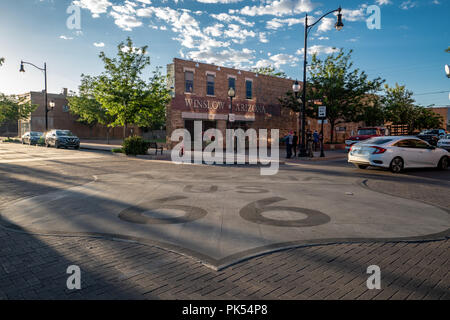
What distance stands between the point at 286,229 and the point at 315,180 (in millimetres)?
5806

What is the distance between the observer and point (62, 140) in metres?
26.9

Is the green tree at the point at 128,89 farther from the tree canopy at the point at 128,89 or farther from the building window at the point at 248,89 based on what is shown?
the building window at the point at 248,89

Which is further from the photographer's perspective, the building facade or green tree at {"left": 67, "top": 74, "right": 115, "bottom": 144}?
green tree at {"left": 67, "top": 74, "right": 115, "bottom": 144}

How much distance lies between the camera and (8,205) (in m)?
6.40

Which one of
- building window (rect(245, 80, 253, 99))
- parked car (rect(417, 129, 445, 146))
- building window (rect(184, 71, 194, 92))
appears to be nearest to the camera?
building window (rect(184, 71, 194, 92))

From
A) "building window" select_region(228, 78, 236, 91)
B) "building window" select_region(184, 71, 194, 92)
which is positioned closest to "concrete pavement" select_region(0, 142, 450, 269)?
"building window" select_region(184, 71, 194, 92)

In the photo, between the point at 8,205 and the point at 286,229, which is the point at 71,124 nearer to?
the point at 8,205

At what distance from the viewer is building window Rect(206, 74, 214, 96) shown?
88.8 ft

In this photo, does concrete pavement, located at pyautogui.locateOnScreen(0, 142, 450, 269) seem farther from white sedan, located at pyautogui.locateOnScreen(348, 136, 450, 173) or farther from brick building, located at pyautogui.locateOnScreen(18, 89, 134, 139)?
brick building, located at pyautogui.locateOnScreen(18, 89, 134, 139)

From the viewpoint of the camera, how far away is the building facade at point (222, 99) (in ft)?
82.6
